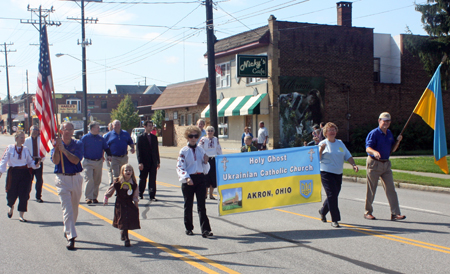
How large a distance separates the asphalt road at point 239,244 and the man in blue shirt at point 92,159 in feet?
2.14

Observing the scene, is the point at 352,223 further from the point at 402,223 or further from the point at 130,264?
the point at 130,264

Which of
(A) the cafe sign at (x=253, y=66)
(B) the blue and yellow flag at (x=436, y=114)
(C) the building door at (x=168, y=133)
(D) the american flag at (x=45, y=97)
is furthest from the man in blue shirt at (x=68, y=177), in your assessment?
(C) the building door at (x=168, y=133)

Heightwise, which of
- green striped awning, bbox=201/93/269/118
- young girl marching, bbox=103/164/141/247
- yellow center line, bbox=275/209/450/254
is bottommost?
yellow center line, bbox=275/209/450/254

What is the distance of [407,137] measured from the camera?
28984mm

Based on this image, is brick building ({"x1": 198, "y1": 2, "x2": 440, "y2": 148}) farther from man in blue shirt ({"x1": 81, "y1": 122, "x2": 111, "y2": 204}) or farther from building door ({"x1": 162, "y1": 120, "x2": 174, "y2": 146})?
man in blue shirt ({"x1": 81, "y1": 122, "x2": 111, "y2": 204})

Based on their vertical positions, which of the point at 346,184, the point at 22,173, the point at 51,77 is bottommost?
the point at 346,184

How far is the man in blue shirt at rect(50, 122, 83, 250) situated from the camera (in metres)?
6.52

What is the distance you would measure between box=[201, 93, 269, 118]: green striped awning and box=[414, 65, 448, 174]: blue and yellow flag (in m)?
17.9

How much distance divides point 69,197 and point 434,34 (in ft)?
77.7

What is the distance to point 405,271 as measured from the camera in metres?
5.37

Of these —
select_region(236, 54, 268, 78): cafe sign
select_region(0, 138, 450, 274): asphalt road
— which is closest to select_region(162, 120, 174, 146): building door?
select_region(236, 54, 268, 78): cafe sign

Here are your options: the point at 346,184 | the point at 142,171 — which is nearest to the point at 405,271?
the point at 142,171

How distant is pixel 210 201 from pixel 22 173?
13.9ft

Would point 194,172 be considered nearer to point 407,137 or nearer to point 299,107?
point 299,107
